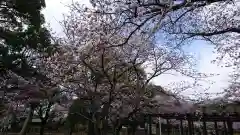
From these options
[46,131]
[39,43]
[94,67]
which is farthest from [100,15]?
[46,131]

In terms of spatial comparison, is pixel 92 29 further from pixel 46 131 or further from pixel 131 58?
pixel 46 131

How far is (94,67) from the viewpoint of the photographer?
29.9ft

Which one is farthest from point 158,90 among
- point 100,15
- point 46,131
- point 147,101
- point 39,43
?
point 46,131

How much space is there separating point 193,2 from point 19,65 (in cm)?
1437

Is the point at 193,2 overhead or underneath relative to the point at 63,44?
underneath

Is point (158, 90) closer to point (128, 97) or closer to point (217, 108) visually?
point (128, 97)

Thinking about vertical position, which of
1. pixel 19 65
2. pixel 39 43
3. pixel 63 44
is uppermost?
pixel 39 43

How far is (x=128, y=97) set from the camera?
10445 millimetres

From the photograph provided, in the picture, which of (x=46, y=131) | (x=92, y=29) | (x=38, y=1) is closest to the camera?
(x=92, y=29)

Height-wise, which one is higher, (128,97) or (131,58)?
(131,58)

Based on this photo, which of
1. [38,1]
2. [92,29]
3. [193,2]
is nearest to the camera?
[193,2]

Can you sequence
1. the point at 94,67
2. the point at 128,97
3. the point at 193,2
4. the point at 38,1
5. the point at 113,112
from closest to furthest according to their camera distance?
1. the point at 193,2
2. the point at 94,67
3. the point at 128,97
4. the point at 113,112
5. the point at 38,1

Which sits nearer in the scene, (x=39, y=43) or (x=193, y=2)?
(x=193, y=2)

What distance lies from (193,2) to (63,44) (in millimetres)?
5479
